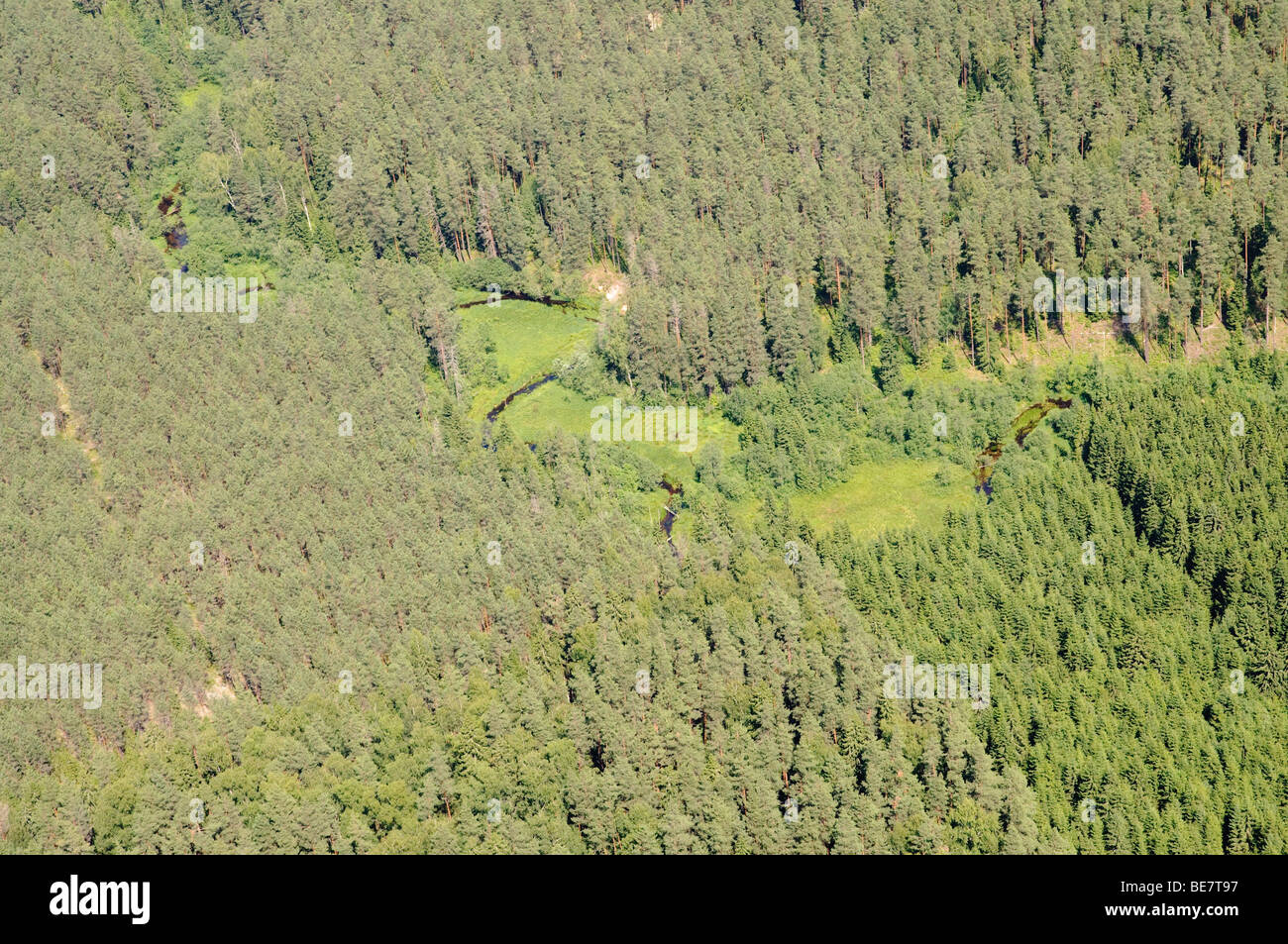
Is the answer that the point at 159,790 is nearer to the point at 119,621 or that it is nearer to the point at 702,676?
the point at 119,621

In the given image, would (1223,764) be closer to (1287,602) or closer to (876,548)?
(1287,602)

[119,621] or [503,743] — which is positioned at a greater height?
[119,621]

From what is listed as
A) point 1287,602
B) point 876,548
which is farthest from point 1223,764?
point 876,548

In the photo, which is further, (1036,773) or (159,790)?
(1036,773)

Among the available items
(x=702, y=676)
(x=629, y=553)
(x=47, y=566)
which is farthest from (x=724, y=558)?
(x=47, y=566)

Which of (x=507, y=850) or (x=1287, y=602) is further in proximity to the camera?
(x=1287, y=602)

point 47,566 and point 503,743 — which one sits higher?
point 47,566

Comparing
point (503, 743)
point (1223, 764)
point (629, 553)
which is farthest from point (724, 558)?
point (1223, 764)
